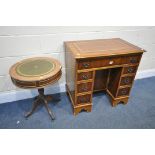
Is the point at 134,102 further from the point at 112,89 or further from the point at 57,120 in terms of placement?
the point at 57,120

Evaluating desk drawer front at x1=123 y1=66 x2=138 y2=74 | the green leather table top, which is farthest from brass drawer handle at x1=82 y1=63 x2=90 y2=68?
desk drawer front at x1=123 y1=66 x2=138 y2=74

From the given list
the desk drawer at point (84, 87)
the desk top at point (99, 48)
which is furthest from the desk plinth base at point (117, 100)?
the desk top at point (99, 48)

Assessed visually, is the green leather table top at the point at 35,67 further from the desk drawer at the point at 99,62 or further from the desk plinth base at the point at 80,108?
the desk plinth base at the point at 80,108

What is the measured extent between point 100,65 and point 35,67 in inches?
28.5

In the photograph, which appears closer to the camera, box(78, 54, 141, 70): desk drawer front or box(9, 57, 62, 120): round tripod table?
box(9, 57, 62, 120): round tripod table

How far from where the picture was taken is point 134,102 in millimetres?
2195

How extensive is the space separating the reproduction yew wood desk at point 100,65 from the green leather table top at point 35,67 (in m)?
0.27

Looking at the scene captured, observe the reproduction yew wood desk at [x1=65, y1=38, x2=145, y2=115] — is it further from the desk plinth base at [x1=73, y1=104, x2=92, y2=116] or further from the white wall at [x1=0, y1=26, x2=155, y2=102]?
the white wall at [x1=0, y1=26, x2=155, y2=102]

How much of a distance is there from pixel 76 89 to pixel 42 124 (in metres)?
0.62

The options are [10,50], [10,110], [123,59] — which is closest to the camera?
[123,59]

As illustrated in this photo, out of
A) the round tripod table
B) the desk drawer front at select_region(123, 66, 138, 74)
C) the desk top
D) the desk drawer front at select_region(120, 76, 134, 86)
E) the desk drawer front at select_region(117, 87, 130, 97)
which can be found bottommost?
the desk drawer front at select_region(117, 87, 130, 97)

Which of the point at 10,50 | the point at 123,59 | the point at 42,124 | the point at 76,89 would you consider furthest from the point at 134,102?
the point at 10,50

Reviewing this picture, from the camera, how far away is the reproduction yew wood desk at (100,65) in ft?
5.15

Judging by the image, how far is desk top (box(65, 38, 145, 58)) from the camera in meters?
1.57
